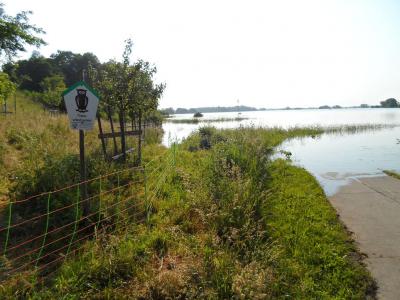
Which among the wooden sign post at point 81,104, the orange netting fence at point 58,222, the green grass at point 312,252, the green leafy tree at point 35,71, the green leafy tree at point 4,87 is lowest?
the green grass at point 312,252

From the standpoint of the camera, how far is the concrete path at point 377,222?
405cm

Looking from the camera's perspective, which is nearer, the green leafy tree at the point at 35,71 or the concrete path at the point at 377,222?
the concrete path at the point at 377,222

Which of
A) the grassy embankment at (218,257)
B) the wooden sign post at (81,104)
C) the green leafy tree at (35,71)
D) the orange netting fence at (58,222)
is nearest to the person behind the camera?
the grassy embankment at (218,257)

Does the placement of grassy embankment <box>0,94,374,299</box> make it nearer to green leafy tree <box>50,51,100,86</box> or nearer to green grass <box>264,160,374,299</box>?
green grass <box>264,160,374,299</box>

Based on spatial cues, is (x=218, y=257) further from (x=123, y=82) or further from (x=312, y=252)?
(x=123, y=82)

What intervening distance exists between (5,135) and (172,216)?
817 cm

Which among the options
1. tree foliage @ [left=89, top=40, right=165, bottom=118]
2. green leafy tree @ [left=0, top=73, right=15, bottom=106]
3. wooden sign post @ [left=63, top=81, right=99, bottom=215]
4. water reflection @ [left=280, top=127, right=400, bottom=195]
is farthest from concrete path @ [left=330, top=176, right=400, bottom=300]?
green leafy tree @ [left=0, top=73, right=15, bottom=106]

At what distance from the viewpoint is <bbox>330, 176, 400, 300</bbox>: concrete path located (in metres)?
4.05

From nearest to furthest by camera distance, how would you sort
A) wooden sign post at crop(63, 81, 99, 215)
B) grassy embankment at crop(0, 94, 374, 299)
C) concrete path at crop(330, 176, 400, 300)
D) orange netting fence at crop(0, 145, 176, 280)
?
grassy embankment at crop(0, 94, 374, 299) → concrete path at crop(330, 176, 400, 300) → orange netting fence at crop(0, 145, 176, 280) → wooden sign post at crop(63, 81, 99, 215)

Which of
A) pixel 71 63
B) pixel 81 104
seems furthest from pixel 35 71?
pixel 81 104

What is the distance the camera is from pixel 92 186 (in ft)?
21.7

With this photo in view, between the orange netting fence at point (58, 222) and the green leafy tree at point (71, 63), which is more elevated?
the green leafy tree at point (71, 63)

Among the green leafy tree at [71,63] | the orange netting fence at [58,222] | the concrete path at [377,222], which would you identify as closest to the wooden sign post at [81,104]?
the orange netting fence at [58,222]

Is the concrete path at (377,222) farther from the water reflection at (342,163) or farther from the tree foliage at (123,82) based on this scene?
the tree foliage at (123,82)
